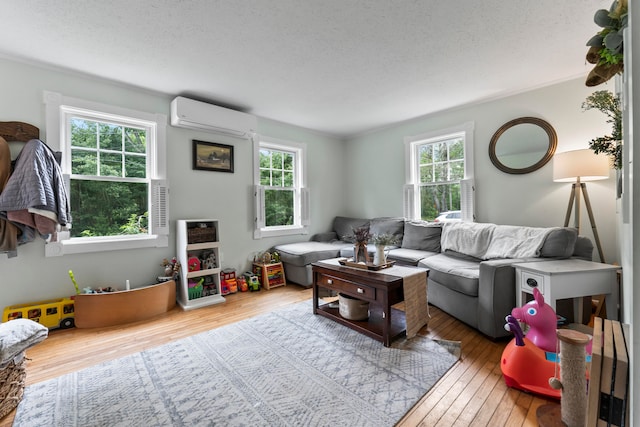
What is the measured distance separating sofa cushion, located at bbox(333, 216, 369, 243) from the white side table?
2.63m

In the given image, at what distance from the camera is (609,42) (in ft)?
3.55

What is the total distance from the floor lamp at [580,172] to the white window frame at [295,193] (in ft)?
10.5

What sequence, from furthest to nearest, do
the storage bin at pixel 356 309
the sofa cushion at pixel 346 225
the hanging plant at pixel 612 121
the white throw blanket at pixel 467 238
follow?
the sofa cushion at pixel 346 225, the white throw blanket at pixel 467 238, the storage bin at pixel 356 309, the hanging plant at pixel 612 121

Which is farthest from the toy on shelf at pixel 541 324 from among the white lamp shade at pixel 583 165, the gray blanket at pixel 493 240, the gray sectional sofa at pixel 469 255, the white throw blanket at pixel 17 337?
the white throw blanket at pixel 17 337

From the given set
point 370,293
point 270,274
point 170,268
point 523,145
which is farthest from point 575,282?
point 170,268

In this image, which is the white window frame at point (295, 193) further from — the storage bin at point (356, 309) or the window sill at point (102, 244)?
the storage bin at point (356, 309)

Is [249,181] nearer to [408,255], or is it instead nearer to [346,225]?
[346,225]

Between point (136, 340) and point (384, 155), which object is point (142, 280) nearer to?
point (136, 340)

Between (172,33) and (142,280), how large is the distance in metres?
2.49

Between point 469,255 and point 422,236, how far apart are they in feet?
2.25

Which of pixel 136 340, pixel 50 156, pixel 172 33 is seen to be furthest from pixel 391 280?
pixel 50 156

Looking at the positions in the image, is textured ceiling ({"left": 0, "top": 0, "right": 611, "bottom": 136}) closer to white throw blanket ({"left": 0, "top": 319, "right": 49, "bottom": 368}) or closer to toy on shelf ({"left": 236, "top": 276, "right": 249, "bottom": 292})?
white throw blanket ({"left": 0, "top": 319, "right": 49, "bottom": 368})

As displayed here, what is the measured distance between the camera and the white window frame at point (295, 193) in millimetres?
4012

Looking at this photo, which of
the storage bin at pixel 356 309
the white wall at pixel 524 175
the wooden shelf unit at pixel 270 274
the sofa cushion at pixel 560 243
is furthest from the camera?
the wooden shelf unit at pixel 270 274
